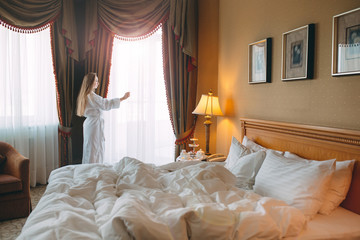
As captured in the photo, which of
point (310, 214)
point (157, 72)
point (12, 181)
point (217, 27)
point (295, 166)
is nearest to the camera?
point (310, 214)

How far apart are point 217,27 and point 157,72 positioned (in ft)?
3.62

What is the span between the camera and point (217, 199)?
74.4 inches

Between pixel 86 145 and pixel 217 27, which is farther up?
pixel 217 27

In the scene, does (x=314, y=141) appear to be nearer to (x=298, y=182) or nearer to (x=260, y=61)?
(x=298, y=182)

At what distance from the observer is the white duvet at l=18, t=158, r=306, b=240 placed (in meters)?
1.37

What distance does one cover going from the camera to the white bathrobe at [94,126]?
385cm

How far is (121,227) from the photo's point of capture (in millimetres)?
1315

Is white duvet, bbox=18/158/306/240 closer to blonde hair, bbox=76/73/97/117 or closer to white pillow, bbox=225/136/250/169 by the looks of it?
white pillow, bbox=225/136/250/169

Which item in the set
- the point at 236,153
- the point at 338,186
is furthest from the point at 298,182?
the point at 236,153

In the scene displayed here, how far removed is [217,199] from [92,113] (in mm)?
2507

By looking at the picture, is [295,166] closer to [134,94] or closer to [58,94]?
[134,94]

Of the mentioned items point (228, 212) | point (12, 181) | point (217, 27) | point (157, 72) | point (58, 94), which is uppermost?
point (217, 27)

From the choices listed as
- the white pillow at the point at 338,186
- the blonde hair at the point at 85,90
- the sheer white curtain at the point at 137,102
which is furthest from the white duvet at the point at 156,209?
the sheer white curtain at the point at 137,102

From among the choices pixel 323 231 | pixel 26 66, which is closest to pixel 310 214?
pixel 323 231
